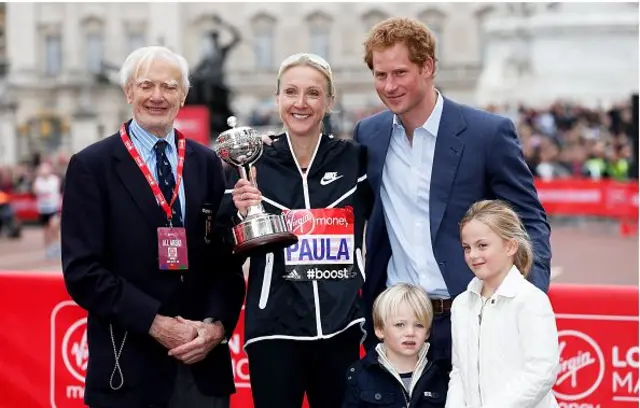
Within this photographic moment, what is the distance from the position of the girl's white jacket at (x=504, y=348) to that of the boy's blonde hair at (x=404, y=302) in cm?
16

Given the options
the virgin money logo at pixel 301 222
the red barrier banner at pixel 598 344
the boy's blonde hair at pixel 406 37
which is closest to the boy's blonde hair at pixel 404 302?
the virgin money logo at pixel 301 222

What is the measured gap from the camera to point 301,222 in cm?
407

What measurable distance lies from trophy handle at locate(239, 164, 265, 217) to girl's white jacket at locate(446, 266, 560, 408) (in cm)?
77

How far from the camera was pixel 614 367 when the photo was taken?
5527 millimetres

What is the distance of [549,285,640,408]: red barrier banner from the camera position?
5.46 metres

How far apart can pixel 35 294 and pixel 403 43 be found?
9.94 ft

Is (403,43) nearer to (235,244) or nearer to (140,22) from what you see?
(235,244)

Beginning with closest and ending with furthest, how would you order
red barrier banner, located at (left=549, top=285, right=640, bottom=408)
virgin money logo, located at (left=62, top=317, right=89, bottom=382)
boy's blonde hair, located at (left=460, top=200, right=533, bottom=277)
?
boy's blonde hair, located at (left=460, top=200, right=533, bottom=277) < red barrier banner, located at (left=549, top=285, right=640, bottom=408) < virgin money logo, located at (left=62, top=317, right=89, bottom=382)

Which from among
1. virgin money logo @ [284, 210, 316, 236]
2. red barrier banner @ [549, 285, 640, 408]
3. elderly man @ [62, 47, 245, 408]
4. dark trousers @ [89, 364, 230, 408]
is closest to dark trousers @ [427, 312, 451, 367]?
virgin money logo @ [284, 210, 316, 236]

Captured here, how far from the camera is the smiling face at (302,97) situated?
13.4 feet

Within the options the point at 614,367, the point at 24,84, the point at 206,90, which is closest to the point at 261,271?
the point at 614,367

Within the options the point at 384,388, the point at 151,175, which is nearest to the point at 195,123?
the point at 151,175

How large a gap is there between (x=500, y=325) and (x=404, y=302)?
16.4 inches

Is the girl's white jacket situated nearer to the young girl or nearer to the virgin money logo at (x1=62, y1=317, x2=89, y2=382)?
the young girl
